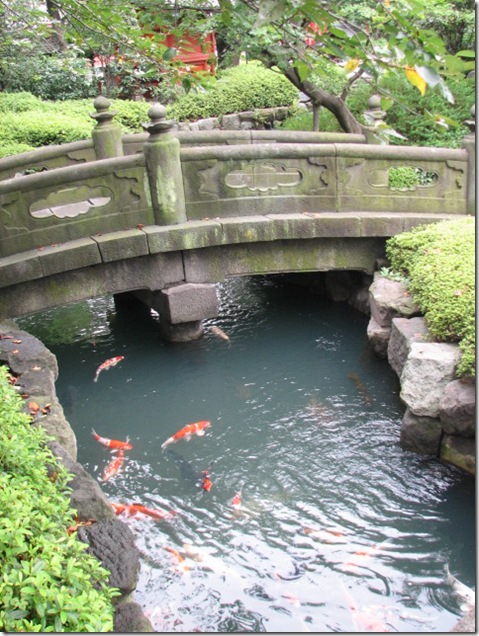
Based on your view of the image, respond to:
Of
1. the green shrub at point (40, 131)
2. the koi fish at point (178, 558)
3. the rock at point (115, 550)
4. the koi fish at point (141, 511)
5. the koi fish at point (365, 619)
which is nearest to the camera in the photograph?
the rock at point (115, 550)

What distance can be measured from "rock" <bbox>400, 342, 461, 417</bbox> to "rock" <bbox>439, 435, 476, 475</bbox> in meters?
0.27

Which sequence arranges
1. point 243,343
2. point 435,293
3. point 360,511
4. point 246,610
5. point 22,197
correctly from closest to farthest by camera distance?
point 246,610 → point 360,511 → point 435,293 → point 22,197 → point 243,343

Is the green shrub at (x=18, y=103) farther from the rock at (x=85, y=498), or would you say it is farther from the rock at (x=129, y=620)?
the rock at (x=129, y=620)

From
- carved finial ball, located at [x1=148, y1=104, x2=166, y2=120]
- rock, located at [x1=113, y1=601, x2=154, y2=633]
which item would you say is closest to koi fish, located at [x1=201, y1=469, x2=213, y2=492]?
rock, located at [x1=113, y1=601, x2=154, y2=633]

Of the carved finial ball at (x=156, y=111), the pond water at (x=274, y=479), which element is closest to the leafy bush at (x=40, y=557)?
the pond water at (x=274, y=479)

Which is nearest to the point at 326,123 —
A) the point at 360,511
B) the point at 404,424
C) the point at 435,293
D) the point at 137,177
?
the point at 137,177

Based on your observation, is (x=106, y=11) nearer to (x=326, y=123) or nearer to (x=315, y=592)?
(x=315, y=592)

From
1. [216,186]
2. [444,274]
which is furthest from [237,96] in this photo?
[444,274]

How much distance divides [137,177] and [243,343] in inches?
98.8

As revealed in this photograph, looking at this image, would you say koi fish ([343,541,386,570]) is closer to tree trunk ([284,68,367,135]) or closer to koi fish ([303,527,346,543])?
koi fish ([303,527,346,543])

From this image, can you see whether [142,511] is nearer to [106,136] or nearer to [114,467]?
[114,467]

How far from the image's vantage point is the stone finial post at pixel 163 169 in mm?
8289

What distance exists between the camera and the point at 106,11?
5.07m

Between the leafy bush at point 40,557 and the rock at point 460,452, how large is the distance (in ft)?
11.8
